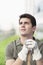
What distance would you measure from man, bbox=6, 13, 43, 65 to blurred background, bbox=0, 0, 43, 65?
0.15 meters

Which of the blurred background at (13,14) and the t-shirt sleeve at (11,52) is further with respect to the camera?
the blurred background at (13,14)

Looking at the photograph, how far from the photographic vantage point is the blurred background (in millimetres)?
1406

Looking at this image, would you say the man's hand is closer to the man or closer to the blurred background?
the man

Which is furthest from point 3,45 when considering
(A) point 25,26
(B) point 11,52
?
(A) point 25,26

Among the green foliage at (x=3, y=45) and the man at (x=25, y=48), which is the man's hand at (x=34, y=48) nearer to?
the man at (x=25, y=48)

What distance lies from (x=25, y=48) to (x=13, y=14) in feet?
1.40

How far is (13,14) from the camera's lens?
1480mm

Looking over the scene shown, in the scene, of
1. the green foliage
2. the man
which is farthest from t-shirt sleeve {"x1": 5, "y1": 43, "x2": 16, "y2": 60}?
the green foliage

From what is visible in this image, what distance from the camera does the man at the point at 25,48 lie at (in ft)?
3.88

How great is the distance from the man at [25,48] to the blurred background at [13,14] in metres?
0.15

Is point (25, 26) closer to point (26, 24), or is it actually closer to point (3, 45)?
point (26, 24)

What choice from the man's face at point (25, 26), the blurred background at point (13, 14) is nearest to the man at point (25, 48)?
the man's face at point (25, 26)

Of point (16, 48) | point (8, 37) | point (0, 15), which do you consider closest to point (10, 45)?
point (16, 48)

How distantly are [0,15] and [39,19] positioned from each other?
36 cm
